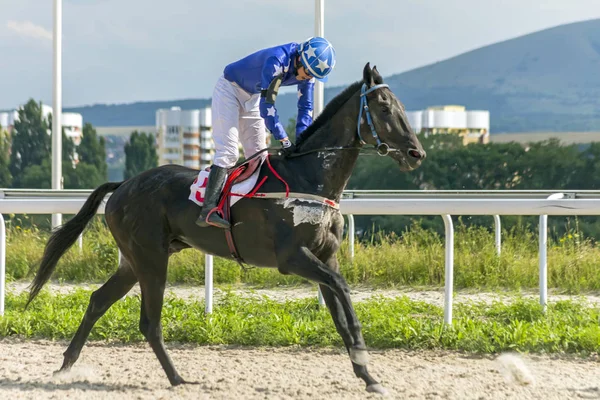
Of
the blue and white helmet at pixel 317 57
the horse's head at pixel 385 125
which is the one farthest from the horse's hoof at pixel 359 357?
the blue and white helmet at pixel 317 57

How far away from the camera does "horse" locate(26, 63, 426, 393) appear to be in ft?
15.9

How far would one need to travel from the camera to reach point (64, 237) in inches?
230

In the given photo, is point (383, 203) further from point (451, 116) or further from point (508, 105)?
point (508, 105)

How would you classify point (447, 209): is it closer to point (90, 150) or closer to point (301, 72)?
point (301, 72)

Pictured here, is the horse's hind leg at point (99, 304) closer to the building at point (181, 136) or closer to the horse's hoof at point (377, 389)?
the horse's hoof at point (377, 389)

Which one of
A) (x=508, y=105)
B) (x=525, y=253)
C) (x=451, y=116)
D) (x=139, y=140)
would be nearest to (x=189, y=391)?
(x=525, y=253)

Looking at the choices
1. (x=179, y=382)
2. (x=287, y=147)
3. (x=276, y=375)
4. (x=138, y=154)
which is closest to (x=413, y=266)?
A: (x=276, y=375)

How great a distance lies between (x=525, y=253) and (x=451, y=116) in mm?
60911

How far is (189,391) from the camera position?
494 cm

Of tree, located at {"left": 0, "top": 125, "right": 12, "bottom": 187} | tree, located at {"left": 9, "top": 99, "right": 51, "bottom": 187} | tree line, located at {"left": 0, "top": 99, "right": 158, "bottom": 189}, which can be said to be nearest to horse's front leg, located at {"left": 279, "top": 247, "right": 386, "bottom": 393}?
tree line, located at {"left": 0, "top": 99, "right": 158, "bottom": 189}

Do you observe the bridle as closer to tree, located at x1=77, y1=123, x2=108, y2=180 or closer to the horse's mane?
the horse's mane

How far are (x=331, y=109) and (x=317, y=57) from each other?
1.07ft

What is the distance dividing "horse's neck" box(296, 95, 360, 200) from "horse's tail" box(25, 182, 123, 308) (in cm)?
149

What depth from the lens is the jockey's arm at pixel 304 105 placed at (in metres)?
5.26
